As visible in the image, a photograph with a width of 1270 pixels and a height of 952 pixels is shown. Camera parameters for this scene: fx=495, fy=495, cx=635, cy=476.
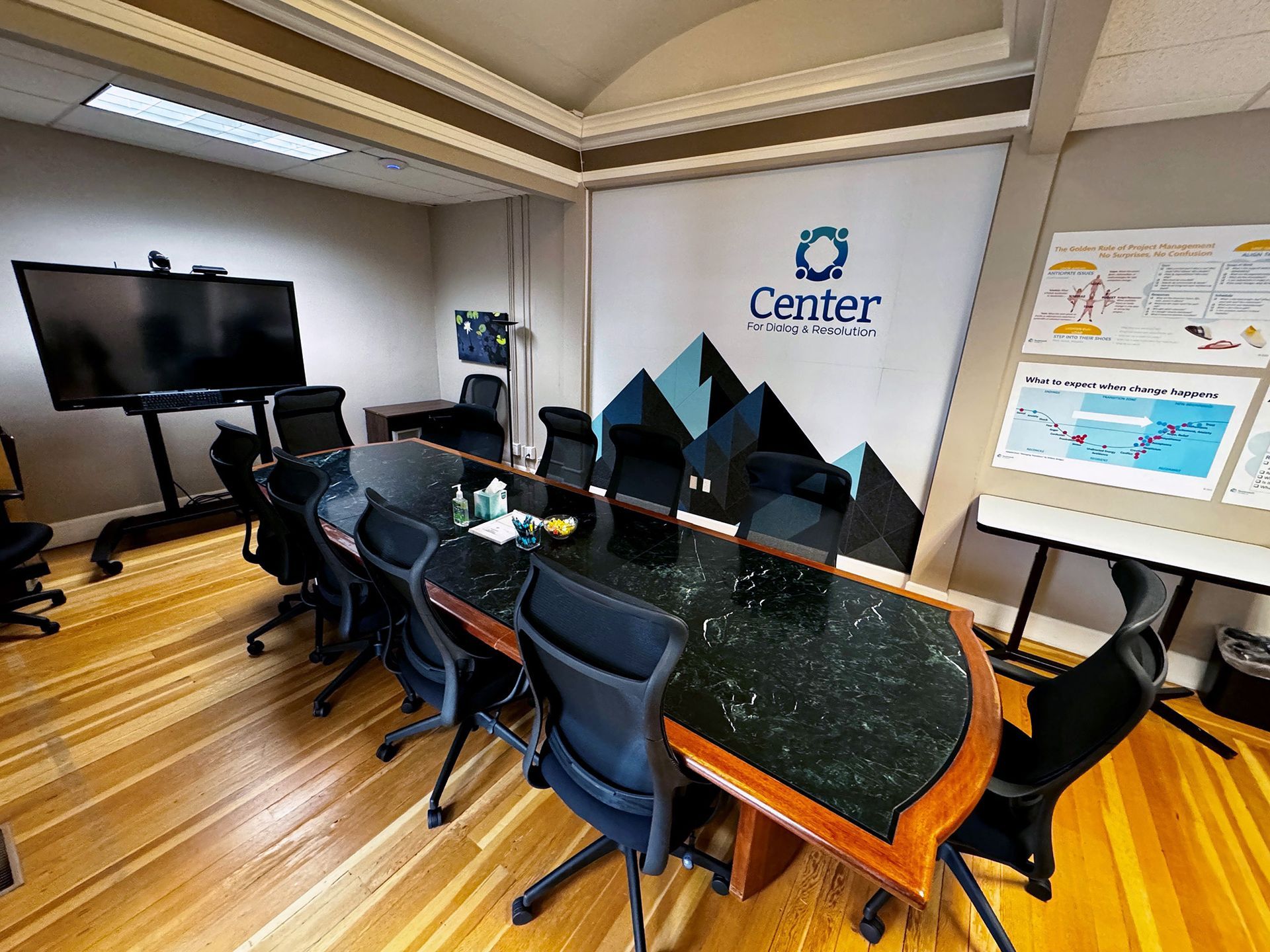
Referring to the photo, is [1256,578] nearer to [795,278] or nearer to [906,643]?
[906,643]

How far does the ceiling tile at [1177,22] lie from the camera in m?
1.41

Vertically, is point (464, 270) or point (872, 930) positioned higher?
point (464, 270)

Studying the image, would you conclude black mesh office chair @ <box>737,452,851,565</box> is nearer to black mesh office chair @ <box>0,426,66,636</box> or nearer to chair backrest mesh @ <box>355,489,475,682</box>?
chair backrest mesh @ <box>355,489,475,682</box>

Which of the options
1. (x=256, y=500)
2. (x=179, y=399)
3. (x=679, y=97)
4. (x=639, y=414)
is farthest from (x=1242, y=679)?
(x=179, y=399)

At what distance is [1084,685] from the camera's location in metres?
1.24

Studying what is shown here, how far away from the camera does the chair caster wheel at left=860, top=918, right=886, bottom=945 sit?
1.43 m

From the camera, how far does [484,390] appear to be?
510 centimetres

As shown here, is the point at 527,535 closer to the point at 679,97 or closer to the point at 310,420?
the point at 310,420

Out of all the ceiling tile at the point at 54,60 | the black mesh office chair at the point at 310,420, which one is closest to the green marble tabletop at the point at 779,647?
the black mesh office chair at the point at 310,420

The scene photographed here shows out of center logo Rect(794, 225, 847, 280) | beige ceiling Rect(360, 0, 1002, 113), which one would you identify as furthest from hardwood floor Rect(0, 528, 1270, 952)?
beige ceiling Rect(360, 0, 1002, 113)

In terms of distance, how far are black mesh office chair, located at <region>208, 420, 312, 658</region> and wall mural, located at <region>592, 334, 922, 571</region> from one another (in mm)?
2470

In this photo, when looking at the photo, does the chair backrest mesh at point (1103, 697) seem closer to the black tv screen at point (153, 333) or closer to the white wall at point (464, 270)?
the white wall at point (464, 270)

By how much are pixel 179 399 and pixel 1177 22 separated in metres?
5.31

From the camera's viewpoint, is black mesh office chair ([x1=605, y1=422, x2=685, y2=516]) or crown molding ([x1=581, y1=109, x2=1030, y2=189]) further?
black mesh office chair ([x1=605, y1=422, x2=685, y2=516])
